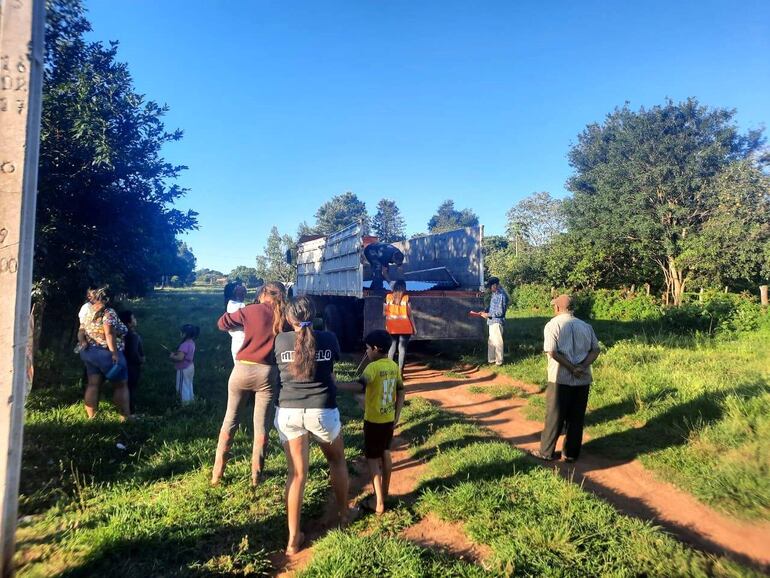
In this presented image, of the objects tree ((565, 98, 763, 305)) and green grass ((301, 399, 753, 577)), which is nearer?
green grass ((301, 399, 753, 577))

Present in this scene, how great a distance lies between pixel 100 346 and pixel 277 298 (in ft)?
8.63

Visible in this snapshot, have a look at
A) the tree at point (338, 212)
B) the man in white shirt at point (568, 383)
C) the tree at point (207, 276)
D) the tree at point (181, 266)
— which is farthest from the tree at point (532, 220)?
the tree at point (207, 276)

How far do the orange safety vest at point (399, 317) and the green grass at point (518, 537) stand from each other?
3094 mm

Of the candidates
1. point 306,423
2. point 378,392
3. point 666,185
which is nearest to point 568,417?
point 378,392

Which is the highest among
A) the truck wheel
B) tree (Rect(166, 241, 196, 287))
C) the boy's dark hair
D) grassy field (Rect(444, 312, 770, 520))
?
tree (Rect(166, 241, 196, 287))

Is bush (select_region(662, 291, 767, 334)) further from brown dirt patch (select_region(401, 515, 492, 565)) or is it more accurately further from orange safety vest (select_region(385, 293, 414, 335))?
brown dirt patch (select_region(401, 515, 492, 565))

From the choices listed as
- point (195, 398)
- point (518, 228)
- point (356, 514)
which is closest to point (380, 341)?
point (356, 514)

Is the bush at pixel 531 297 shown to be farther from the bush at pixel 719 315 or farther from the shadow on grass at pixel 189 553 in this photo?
the shadow on grass at pixel 189 553

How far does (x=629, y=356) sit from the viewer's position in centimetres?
782

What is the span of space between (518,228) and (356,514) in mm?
41453

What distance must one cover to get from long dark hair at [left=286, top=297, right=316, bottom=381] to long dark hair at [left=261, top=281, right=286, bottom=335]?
38 cm

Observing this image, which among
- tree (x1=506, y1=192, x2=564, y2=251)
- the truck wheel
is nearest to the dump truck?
the truck wheel

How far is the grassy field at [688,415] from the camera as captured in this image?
3705 millimetres

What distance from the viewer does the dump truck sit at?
816 centimetres
